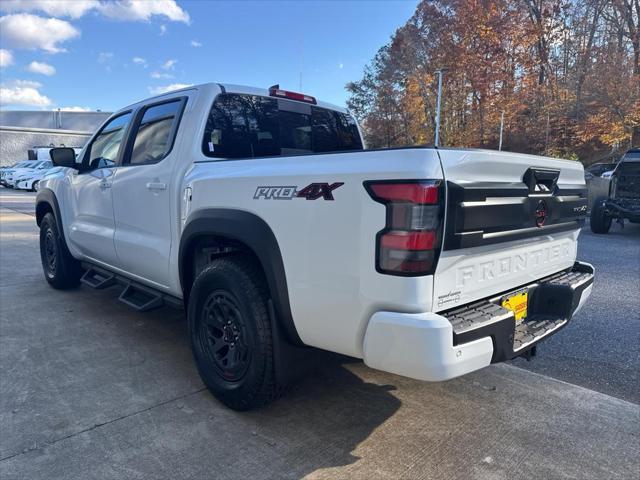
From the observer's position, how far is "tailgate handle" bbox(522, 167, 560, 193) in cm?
244

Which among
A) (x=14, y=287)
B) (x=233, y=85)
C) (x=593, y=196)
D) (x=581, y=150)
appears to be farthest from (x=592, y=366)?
(x=581, y=150)

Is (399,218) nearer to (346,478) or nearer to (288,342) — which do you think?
(288,342)

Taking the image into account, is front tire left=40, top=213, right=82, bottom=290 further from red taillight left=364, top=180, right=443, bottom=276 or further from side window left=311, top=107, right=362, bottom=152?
red taillight left=364, top=180, right=443, bottom=276

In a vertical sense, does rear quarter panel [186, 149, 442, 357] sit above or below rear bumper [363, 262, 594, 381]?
above

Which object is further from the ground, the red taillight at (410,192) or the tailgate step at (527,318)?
the red taillight at (410,192)

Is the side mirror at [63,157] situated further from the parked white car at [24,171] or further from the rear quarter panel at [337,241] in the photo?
the parked white car at [24,171]

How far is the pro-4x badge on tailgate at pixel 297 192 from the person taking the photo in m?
2.14

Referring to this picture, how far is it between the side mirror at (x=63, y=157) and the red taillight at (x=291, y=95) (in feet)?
7.23

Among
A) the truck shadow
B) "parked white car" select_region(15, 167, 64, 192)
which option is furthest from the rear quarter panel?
"parked white car" select_region(15, 167, 64, 192)

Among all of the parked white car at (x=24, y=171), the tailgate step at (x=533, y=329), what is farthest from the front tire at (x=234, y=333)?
the parked white car at (x=24, y=171)

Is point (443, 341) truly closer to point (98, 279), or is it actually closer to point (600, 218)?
point (98, 279)

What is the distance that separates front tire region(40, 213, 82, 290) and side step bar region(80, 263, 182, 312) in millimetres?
459

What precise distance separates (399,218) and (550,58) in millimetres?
37235

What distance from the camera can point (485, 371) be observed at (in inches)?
136
